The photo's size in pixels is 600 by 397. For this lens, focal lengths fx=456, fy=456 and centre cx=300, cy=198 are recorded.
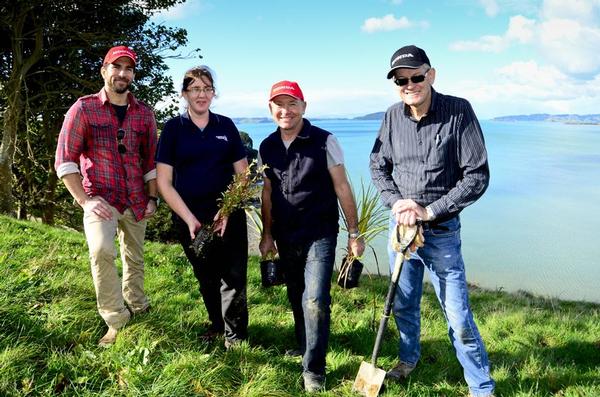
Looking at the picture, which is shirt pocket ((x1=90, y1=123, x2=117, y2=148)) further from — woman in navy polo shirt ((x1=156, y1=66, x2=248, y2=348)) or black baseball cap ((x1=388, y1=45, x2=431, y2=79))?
black baseball cap ((x1=388, y1=45, x2=431, y2=79))

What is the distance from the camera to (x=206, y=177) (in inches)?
143

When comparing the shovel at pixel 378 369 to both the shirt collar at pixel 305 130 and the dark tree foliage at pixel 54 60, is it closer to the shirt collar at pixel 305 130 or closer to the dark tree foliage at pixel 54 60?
the shirt collar at pixel 305 130

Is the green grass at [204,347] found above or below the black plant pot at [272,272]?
below

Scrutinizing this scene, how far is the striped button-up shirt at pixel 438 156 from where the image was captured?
9.80 ft

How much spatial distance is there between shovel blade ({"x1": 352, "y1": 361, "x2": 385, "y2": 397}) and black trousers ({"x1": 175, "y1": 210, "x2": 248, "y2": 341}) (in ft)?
3.65

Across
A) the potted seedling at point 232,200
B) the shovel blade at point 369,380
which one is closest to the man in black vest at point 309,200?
the potted seedling at point 232,200

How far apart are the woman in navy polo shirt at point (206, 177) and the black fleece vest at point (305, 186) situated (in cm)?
44

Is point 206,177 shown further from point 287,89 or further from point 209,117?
point 287,89

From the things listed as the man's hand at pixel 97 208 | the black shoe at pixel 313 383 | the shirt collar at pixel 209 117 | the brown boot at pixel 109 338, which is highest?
the shirt collar at pixel 209 117

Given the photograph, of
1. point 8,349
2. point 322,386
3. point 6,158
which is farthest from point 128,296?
point 6,158

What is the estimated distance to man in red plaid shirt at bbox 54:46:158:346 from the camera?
3.47 m

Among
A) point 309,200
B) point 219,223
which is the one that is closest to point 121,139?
point 219,223

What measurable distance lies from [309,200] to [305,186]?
11 centimetres

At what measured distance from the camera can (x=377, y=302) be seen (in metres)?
5.46
